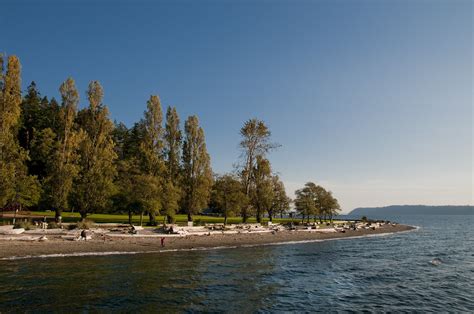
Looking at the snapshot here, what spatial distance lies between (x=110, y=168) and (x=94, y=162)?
263 centimetres

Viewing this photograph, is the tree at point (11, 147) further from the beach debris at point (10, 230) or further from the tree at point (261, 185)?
the tree at point (261, 185)

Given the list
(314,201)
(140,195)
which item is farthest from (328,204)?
(140,195)

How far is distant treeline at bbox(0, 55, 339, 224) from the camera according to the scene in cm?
4812

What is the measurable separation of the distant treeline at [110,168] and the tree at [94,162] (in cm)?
15

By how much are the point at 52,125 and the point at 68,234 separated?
49.9 meters

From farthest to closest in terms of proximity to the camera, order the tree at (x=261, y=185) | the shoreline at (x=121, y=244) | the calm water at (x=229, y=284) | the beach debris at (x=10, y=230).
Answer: the tree at (x=261, y=185) → the beach debris at (x=10, y=230) → the shoreline at (x=121, y=244) → the calm water at (x=229, y=284)

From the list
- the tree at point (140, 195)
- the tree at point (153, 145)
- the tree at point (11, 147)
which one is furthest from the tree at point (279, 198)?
the tree at point (11, 147)

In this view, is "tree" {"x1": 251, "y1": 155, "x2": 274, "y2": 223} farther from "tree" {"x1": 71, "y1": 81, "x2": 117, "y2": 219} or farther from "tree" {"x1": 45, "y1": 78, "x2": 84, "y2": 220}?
"tree" {"x1": 45, "y1": 78, "x2": 84, "y2": 220}

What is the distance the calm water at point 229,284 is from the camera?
21531mm

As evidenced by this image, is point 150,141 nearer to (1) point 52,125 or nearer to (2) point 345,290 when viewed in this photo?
(1) point 52,125

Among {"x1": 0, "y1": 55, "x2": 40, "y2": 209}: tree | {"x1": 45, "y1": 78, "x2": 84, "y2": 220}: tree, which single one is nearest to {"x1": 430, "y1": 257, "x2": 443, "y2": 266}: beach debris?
{"x1": 45, "y1": 78, "x2": 84, "y2": 220}: tree

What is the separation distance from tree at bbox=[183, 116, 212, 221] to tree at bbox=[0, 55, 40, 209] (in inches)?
1071

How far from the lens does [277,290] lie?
26.2 metres

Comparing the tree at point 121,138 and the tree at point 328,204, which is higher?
the tree at point 121,138
